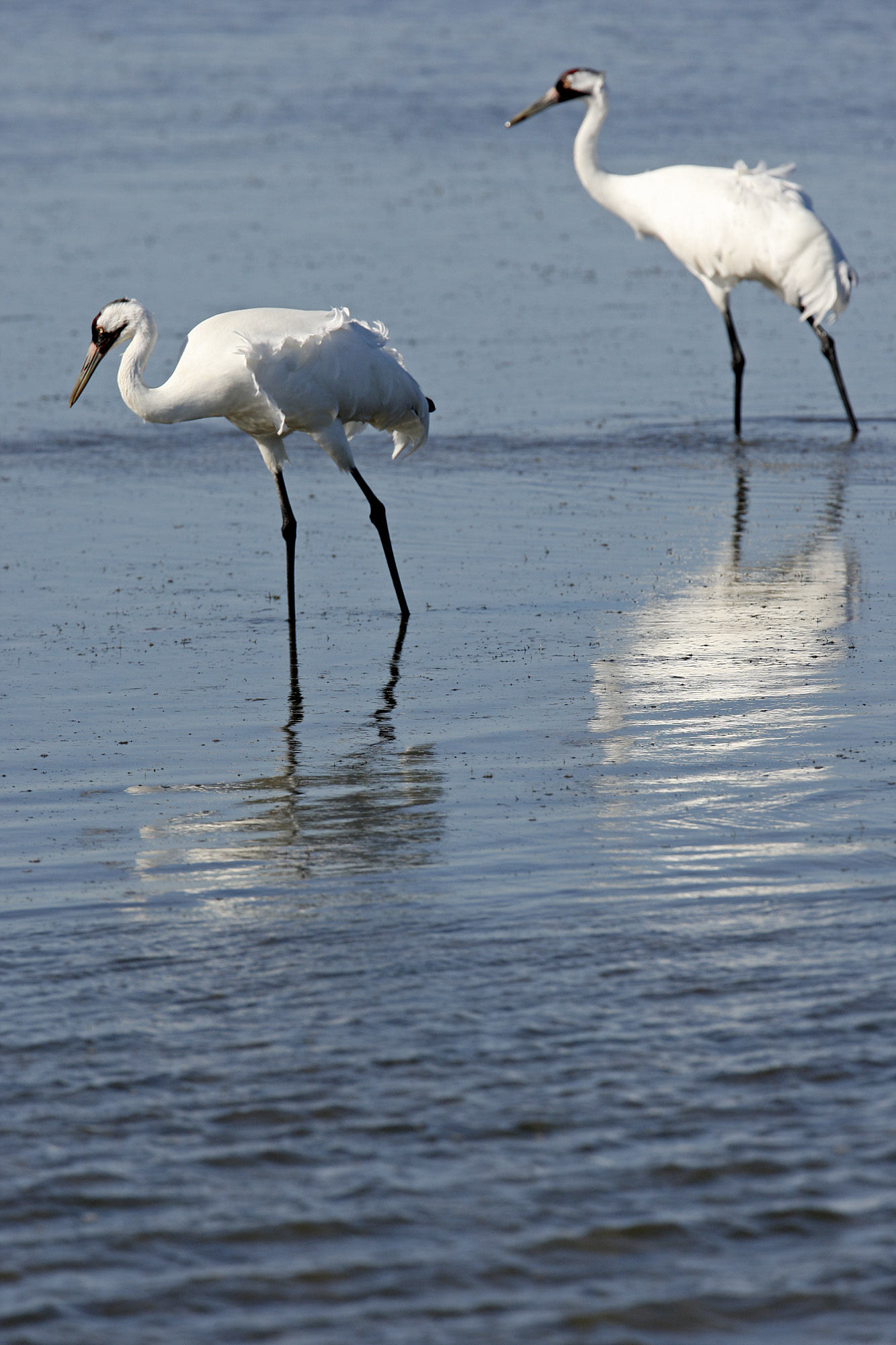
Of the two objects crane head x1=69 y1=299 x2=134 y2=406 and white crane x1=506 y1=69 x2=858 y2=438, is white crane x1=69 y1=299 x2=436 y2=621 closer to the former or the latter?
crane head x1=69 y1=299 x2=134 y2=406

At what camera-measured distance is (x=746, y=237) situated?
508 inches

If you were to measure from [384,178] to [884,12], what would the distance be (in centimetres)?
2022

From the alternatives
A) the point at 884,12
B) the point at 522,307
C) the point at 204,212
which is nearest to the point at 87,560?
the point at 522,307

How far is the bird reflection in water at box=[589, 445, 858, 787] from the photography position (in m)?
6.12

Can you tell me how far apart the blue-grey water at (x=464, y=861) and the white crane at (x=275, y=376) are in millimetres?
791

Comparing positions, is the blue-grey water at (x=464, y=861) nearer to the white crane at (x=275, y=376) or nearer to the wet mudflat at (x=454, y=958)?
the wet mudflat at (x=454, y=958)

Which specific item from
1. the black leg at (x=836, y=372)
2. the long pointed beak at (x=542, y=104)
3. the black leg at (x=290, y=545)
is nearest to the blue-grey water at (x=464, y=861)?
the black leg at (x=290, y=545)

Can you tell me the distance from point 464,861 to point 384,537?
3.71m

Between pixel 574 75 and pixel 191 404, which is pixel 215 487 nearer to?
pixel 191 404

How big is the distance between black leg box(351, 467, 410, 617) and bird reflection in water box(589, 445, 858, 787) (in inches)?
45.3

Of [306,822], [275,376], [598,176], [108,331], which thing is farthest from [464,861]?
[598,176]

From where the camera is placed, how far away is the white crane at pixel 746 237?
497 inches

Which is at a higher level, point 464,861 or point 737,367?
point 737,367

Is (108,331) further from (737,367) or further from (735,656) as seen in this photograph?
(737,367)
